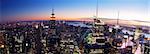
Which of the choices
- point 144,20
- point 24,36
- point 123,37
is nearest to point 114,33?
point 123,37

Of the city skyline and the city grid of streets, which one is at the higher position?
the city skyline

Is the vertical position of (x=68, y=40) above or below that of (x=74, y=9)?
below

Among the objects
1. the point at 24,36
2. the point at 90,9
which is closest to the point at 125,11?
the point at 90,9

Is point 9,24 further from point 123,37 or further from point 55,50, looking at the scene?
point 123,37

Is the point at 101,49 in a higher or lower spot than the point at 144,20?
lower

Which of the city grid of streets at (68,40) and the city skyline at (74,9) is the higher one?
the city skyline at (74,9)

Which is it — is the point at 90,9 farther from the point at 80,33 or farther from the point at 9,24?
the point at 9,24
